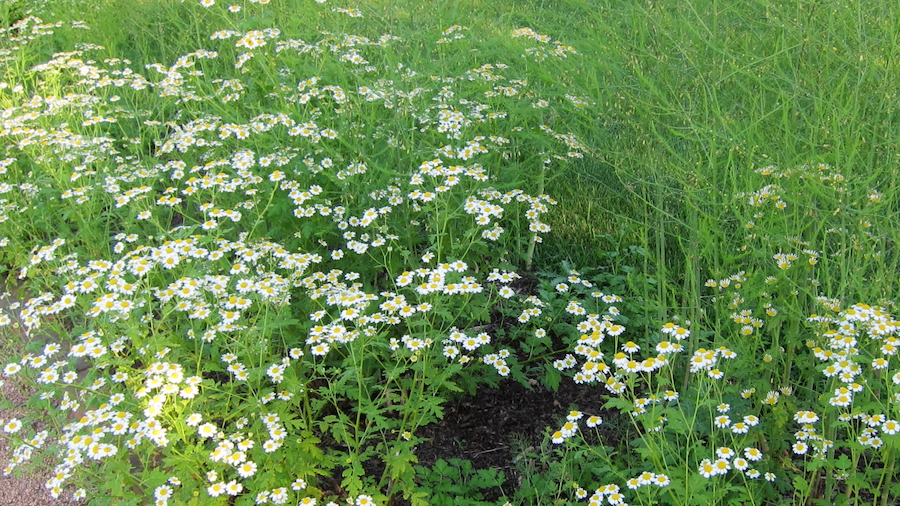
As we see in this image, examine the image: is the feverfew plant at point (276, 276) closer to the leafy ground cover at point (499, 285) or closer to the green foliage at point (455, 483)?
the leafy ground cover at point (499, 285)

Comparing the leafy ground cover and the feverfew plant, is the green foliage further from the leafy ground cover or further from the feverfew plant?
the feverfew plant

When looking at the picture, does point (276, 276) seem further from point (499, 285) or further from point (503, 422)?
point (499, 285)

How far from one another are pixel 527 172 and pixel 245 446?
1.94 metres

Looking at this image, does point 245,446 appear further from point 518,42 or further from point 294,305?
point 518,42

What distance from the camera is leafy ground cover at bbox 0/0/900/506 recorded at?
7.61ft

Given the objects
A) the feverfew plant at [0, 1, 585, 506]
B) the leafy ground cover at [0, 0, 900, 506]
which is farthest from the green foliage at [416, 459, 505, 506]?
the feverfew plant at [0, 1, 585, 506]

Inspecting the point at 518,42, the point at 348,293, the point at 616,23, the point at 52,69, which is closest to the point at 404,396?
the point at 348,293

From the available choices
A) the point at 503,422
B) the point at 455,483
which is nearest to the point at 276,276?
the point at 455,483

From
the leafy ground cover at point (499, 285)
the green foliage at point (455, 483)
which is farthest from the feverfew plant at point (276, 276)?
the green foliage at point (455, 483)

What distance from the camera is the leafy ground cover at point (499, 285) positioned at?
7.61ft

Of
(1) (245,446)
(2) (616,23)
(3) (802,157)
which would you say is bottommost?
(1) (245,446)

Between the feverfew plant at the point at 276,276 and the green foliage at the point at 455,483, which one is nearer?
the feverfew plant at the point at 276,276

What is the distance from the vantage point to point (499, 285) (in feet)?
11.4

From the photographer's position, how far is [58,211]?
155 inches
